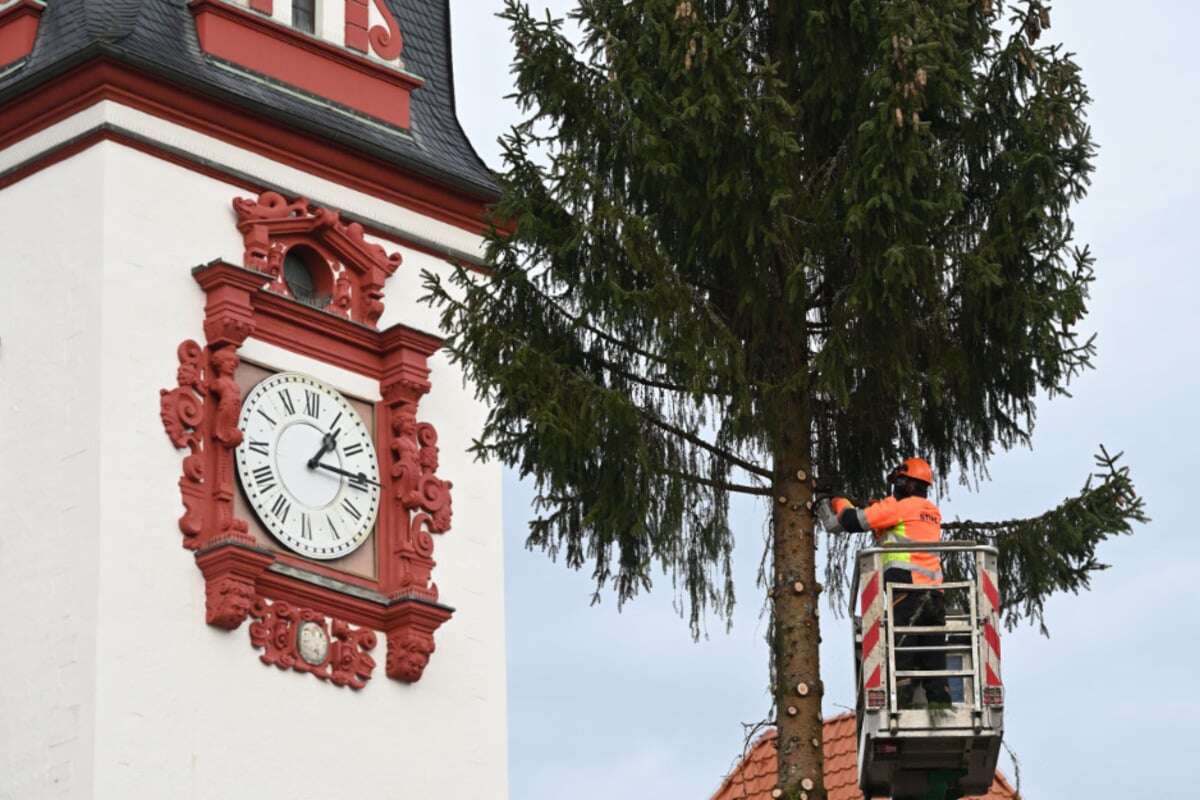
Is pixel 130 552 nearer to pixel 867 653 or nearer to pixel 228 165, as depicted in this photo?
pixel 228 165

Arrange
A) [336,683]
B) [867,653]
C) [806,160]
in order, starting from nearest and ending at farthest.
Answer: [867,653] < [806,160] < [336,683]

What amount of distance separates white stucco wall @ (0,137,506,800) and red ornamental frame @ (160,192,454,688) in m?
0.13

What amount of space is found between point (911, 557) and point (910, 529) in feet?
0.55

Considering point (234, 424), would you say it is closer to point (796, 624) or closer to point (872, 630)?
point (796, 624)

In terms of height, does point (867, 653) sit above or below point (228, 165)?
below

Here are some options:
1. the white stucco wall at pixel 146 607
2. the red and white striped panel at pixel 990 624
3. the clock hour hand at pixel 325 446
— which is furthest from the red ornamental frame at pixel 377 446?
the red and white striped panel at pixel 990 624

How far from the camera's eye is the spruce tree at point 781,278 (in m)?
21.3

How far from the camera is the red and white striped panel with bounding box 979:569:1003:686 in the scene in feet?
67.2

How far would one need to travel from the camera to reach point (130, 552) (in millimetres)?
26234

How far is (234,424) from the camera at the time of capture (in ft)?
88.8

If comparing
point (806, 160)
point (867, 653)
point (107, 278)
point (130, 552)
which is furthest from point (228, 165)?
point (867, 653)

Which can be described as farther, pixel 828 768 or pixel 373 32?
pixel 373 32

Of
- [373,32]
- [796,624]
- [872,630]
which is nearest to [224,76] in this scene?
[373,32]

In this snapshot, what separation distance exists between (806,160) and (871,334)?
1.33m
